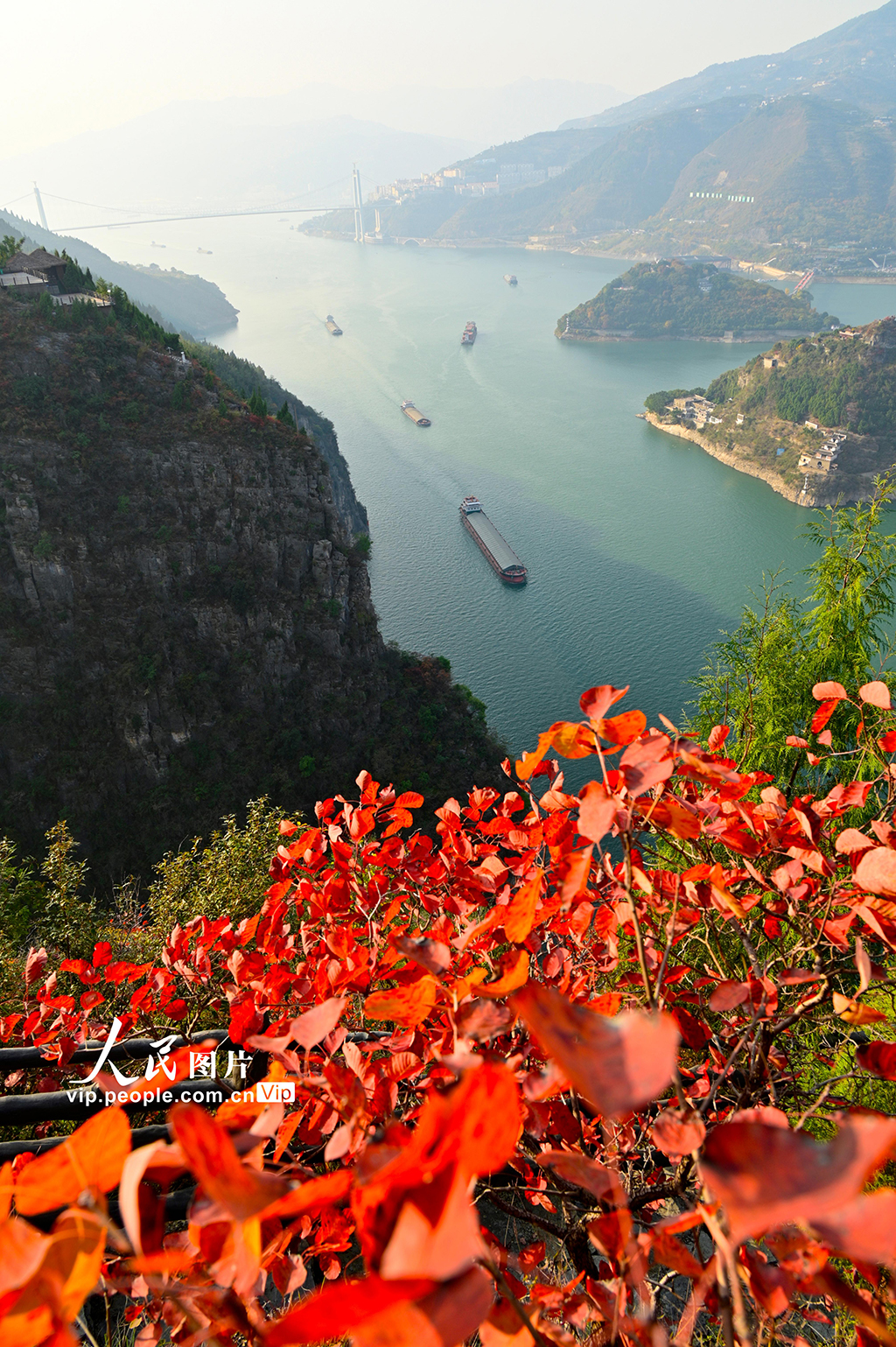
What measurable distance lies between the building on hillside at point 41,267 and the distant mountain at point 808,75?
5854 inches

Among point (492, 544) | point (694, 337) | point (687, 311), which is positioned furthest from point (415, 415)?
point (687, 311)

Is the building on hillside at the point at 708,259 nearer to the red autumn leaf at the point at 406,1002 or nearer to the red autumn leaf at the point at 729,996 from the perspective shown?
the red autumn leaf at the point at 729,996

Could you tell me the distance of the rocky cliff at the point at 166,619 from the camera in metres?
13.6

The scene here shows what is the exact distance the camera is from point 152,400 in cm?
1518

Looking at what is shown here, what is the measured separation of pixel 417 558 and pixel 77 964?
22.3 metres

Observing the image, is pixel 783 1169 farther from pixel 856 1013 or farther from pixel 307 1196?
pixel 856 1013

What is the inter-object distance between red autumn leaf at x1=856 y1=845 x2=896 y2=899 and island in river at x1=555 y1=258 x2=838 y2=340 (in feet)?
168

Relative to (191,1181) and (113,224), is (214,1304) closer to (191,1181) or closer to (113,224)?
(191,1181)

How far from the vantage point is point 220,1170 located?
429 mm

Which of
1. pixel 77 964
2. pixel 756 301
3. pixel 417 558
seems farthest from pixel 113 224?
pixel 77 964

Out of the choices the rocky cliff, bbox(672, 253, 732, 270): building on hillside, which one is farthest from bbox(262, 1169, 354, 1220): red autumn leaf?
bbox(672, 253, 732, 270): building on hillside

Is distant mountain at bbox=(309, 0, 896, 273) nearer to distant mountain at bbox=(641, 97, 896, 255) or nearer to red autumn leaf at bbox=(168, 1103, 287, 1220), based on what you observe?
distant mountain at bbox=(641, 97, 896, 255)

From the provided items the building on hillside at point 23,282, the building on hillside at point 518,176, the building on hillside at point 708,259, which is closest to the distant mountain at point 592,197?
the building on hillside at point 518,176

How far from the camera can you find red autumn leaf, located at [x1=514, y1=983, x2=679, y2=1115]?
13.4 inches
